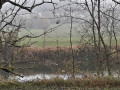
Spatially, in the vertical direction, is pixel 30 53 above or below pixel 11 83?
below

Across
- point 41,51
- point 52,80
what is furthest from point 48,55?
point 52,80

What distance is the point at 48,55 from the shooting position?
36219 millimetres

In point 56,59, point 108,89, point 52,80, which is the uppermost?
point 108,89

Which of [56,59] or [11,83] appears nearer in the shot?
[11,83]

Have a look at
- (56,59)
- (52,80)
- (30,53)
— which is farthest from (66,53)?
(52,80)

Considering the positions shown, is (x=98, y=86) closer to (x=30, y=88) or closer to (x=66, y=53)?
(x=30, y=88)

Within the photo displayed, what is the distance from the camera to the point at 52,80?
34.6 ft

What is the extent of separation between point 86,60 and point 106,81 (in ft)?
66.8

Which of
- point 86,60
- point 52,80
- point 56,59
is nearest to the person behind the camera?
point 52,80

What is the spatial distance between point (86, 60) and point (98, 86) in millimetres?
Result: 20855

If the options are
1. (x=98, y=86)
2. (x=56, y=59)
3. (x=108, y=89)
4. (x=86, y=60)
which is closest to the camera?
(x=108, y=89)

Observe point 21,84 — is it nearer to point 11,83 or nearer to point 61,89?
point 11,83

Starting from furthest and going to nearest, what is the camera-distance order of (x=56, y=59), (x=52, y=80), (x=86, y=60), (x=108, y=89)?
(x=56, y=59) → (x=86, y=60) → (x=52, y=80) → (x=108, y=89)

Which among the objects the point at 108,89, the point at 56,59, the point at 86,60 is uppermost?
the point at 108,89
